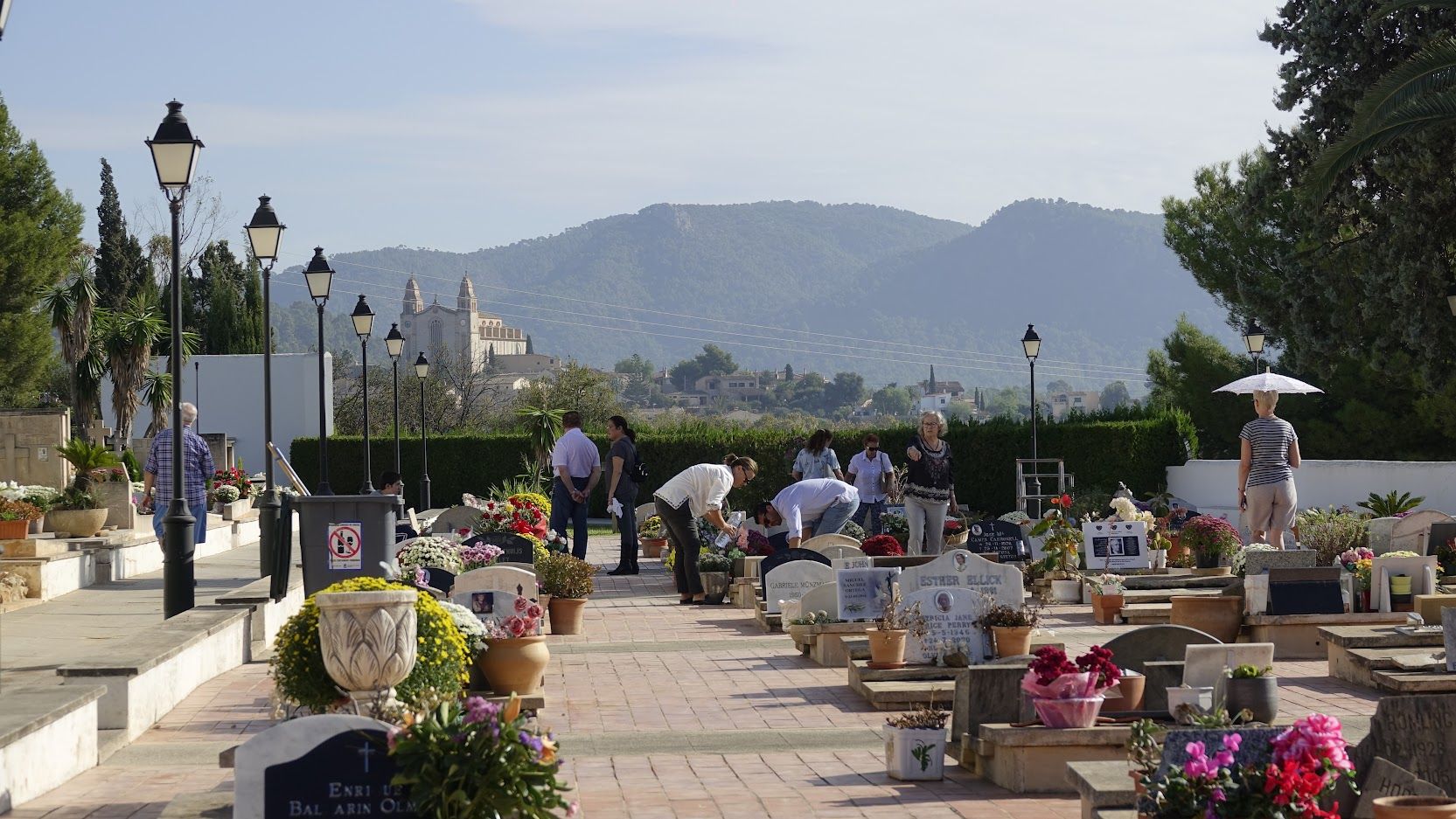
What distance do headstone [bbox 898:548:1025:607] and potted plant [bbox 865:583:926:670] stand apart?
76cm

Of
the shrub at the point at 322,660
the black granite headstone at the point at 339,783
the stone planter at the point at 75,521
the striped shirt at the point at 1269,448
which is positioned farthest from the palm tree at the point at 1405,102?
the stone planter at the point at 75,521

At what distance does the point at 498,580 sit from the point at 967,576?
3311 mm

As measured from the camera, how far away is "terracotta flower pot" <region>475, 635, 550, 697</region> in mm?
9258

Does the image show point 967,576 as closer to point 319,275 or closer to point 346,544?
point 346,544

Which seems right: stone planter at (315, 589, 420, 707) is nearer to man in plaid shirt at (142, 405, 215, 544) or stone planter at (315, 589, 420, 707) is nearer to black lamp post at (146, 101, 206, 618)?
black lamp post at (146, 101, 206, 618)

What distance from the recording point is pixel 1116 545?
17.4m

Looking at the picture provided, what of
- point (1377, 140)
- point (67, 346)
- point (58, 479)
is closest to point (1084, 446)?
point (1377, 140)

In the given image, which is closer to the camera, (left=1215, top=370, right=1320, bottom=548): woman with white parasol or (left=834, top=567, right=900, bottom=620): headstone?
(left=834, top=567, right=900, bottom=620): headstone

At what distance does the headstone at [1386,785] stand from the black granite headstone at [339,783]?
3277 mm

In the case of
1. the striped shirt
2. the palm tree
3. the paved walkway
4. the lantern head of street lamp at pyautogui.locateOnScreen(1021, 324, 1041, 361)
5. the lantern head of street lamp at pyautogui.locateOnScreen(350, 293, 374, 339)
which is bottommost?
the paved walkway

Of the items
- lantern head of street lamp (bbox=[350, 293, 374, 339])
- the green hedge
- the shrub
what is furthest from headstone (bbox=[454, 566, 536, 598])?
the green hedge

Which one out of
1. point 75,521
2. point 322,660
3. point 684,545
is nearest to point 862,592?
point 684,545

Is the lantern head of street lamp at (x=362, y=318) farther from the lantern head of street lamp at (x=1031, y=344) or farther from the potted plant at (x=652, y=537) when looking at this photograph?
the lantern head of street lamp at (x=1031, y=344)

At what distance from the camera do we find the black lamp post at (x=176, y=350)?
40.1 ft
